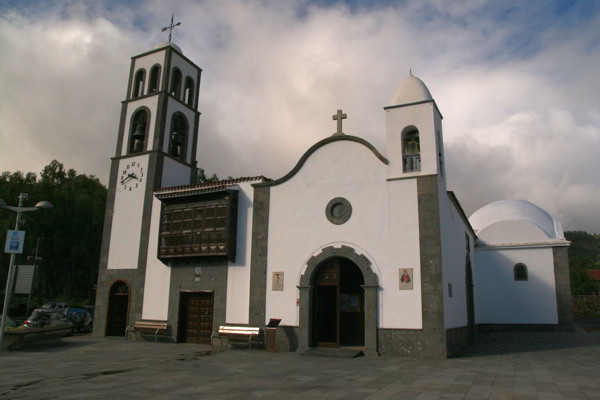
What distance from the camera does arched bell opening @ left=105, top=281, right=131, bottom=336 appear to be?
765 inches

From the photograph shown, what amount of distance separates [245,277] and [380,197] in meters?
5.79

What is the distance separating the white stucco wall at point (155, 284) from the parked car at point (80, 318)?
8.35 metres

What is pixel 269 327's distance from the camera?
50.9 ft

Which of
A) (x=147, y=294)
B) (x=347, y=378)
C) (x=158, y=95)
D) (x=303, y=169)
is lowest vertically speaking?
(x=347, y=378)

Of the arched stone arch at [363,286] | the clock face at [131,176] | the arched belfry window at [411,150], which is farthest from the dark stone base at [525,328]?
the clock face at [131,176]

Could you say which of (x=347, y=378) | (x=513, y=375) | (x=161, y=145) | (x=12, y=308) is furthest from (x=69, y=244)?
(x=513, y=375)

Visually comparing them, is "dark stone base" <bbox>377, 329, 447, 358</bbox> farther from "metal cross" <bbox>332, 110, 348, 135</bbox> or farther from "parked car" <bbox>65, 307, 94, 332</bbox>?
"parked car" <bbox>65, 307, 94, 332</bbox>

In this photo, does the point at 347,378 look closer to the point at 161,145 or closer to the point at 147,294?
the point at 147,294

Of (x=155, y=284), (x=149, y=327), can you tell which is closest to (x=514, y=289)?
(x=155, y=284)

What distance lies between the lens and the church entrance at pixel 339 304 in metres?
15.5

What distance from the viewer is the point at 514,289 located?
24.2 meters

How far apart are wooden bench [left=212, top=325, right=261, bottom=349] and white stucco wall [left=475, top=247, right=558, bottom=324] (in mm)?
13441

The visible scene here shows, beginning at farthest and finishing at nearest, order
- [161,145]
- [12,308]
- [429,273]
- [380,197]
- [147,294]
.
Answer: [12,308] → [161,145] → [147,294] → [380,197] → [429,273]

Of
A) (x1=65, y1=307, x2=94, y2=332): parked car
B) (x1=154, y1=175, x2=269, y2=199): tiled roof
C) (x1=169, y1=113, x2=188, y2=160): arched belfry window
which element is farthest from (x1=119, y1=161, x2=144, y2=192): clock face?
(x1=65, y1=307, x2=94, y2=332): parked car
